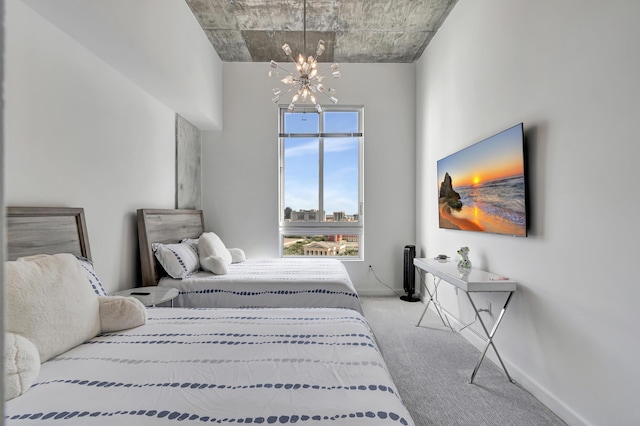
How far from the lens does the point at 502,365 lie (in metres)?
2.33

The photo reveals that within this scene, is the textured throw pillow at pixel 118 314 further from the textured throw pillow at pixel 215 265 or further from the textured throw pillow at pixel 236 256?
the textured throw pillow at pixel 236 256

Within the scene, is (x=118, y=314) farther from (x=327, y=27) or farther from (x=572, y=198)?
(x=327, y=27)

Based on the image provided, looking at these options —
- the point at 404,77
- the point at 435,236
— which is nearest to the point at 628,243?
the point at 435,236

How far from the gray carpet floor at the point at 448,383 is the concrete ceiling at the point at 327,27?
3.38 meters

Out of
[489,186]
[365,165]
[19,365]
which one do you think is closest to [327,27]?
[365,165]

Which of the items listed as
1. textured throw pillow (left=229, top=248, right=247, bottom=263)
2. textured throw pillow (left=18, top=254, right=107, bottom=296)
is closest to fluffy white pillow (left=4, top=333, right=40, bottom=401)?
textured throw pillow (left=18, top=254, right=107, bottom=296)

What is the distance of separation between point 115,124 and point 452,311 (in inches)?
144

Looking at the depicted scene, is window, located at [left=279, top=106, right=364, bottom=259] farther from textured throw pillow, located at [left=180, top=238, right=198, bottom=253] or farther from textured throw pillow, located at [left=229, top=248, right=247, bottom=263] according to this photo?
textured throw pillow, located at [left=180, top=238, right=198, bottom=253]

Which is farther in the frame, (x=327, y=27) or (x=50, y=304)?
(x=327, y=27)

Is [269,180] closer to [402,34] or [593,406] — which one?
[402,34]

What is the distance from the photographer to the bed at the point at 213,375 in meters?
1.00

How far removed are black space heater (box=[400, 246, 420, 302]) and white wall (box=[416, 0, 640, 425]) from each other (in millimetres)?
1602

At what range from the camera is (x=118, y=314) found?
1.69m

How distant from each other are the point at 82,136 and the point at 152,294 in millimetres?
1275
